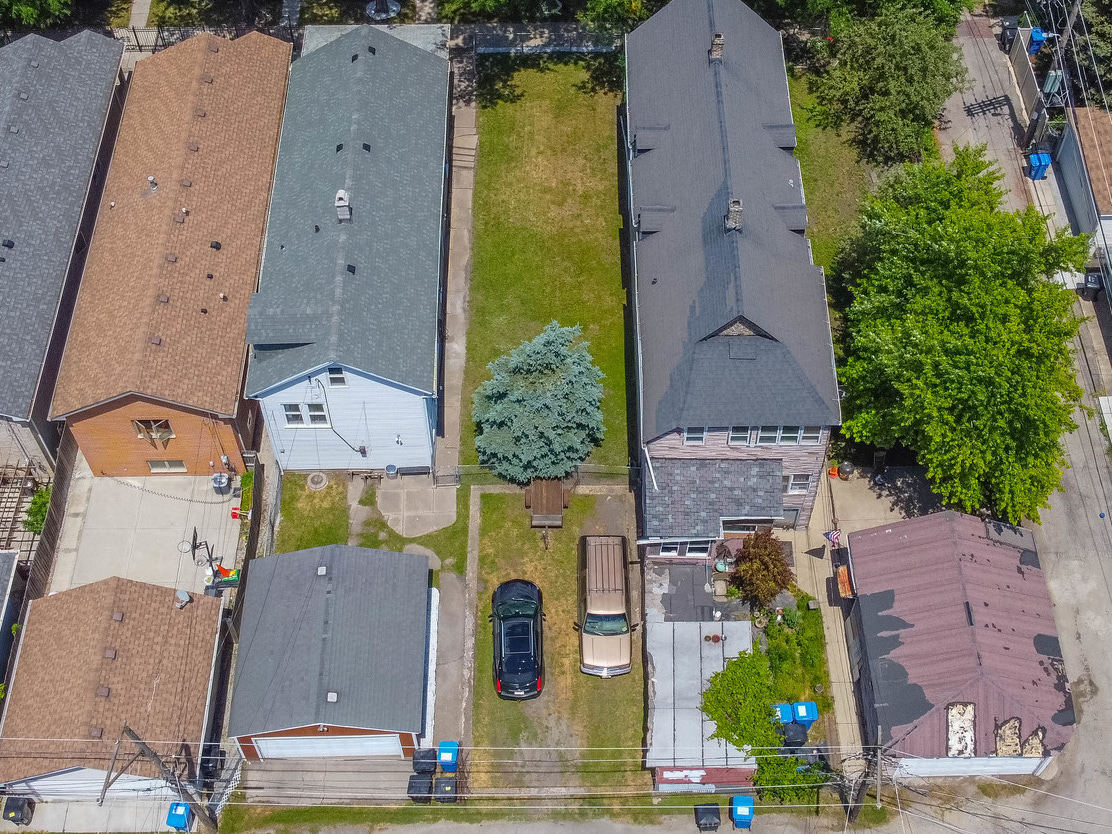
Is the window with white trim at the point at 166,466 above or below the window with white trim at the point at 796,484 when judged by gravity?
above

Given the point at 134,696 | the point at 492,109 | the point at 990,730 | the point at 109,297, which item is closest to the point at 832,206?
the point at 492,109

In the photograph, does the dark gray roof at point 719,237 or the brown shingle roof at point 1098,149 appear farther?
the brown shingle roof at point 1098,149

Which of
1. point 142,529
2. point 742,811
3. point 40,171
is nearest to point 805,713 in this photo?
point 742,811

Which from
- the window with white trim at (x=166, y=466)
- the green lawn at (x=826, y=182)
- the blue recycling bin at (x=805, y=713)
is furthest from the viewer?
the green lawn at (x=826, y=182)

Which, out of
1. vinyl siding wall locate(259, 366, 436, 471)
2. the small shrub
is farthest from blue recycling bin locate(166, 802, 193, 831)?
vinyl siding wall locate(259, 366, 436, 471)

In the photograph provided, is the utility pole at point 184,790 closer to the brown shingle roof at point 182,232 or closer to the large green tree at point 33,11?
the brown shingle roof at point 182,232

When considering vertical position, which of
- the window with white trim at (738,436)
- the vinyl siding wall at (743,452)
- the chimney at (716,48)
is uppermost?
the chimney at (716,48)

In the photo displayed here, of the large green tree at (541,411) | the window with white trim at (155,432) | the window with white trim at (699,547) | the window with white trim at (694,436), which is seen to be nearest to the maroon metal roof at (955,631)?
the window with white trim at (699,547)

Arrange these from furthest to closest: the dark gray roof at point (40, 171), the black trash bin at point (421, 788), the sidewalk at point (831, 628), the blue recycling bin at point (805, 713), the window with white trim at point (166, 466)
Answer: the window with white trim at point (166, 466)
the dark gray roof at point (40, 171)
the sidewalk at point (831, 628)
the blue recycling bin at point (805, 713)
the black trash bin at point (421, 788)
